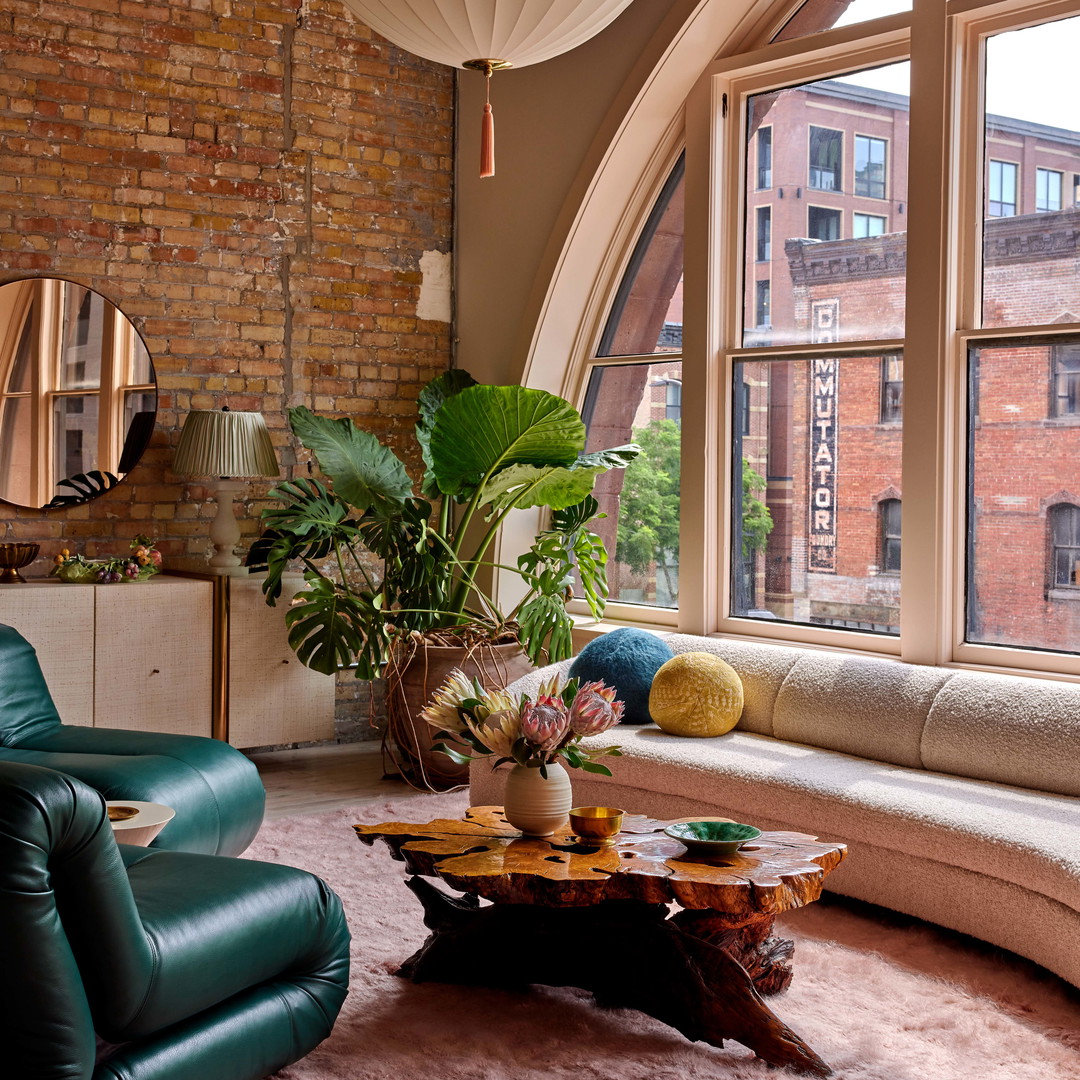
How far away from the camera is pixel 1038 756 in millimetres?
3469

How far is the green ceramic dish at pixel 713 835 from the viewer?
2607mm

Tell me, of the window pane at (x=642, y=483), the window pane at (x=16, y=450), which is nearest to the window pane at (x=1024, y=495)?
the window pane at (x=642, y=483)

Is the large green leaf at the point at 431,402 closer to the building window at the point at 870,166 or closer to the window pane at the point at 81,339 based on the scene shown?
the window pane at the point at 81,339

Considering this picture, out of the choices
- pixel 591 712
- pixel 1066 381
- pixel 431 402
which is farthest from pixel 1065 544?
pixel 431 402

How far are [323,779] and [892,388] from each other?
9.27 feet

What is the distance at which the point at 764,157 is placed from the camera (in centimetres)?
494

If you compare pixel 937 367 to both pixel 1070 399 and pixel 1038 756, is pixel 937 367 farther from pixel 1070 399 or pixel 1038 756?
pixel 1038 756

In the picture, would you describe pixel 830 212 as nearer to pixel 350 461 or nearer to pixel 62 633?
pixel 350 461

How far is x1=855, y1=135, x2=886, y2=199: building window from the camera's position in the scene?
4.51 meters

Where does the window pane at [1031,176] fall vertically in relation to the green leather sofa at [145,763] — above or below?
above

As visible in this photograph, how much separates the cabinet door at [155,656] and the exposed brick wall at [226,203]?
0.50 meters

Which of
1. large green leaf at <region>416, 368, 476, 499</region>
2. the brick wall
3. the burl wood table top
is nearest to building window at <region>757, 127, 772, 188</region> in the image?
large green leaf at <region>416, 368, 476, 499</region>

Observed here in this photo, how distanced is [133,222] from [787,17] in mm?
2900

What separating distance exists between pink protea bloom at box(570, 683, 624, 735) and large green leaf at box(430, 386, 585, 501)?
214cm
